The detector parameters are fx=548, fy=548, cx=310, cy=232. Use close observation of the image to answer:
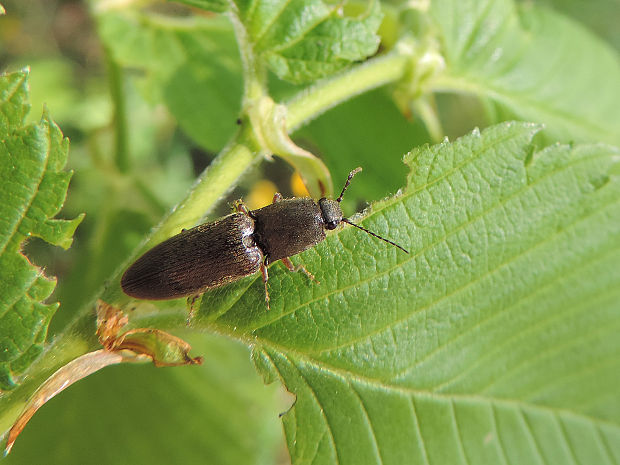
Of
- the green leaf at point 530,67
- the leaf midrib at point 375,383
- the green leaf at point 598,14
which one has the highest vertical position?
the green leaf at point 598,14

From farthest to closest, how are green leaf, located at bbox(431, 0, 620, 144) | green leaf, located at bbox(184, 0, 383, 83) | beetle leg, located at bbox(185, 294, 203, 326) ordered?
green leaf, located at bbox(431, 0, 620, 144) < green leaf, located at bbox(184, 0, 383, 83) < beetle leg, located at bbox(185, 294, 203, 326)

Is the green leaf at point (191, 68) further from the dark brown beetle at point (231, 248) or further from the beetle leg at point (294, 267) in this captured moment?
the beetle leg at point (294, 267)

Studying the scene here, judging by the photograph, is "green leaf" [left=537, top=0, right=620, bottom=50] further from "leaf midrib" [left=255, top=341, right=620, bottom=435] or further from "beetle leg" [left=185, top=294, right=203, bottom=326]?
"beetle leg" [left=185, top=294, right=203, bottom=326]

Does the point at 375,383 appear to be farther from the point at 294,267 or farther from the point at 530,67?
the point at 530,67

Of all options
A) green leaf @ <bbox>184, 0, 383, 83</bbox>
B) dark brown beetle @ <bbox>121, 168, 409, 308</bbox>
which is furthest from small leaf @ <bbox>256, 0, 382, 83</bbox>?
dark brown beetle @ <bbox>121, 168, 409, 308</bbox>

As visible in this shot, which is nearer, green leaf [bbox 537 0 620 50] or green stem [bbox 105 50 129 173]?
green stem [bbox 105 50 129 173]

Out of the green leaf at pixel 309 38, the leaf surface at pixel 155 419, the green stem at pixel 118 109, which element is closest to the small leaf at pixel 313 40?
the green leaf at pixel 309 38

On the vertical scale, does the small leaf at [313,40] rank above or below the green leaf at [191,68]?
below
